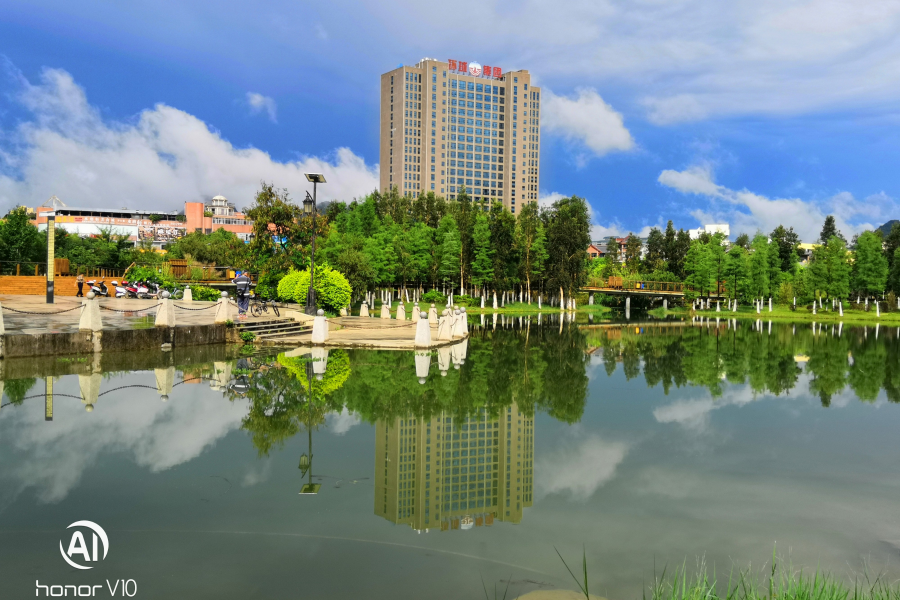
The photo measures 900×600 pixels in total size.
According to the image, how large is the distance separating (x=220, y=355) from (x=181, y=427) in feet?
29.9

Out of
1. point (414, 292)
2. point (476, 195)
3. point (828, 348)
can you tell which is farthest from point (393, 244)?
point (476, 195)

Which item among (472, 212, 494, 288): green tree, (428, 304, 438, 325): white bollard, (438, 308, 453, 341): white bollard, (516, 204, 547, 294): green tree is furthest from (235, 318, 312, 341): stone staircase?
(516, 204, 547, 294): green tree

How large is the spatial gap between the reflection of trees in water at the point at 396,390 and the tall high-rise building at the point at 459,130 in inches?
4373

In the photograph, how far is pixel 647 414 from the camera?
11.8 meters

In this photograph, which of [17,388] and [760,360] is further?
[760,360]

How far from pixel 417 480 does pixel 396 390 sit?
17.7ft

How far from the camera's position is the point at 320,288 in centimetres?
2941

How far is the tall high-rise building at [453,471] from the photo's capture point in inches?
261

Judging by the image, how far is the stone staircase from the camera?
72.0ft

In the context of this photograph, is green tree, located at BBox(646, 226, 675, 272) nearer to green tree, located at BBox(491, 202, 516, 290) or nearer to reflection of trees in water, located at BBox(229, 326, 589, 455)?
green tree, located at BBox(491, 202, 516, 290)

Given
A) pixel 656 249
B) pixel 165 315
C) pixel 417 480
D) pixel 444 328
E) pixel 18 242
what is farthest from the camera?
pixel 656 249

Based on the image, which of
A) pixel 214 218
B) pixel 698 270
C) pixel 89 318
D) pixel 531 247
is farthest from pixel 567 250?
pixel 214 218

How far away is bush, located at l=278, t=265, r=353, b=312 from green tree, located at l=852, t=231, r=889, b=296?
53.3 m

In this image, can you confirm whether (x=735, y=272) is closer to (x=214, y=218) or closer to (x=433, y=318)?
(x=433, y=318)
